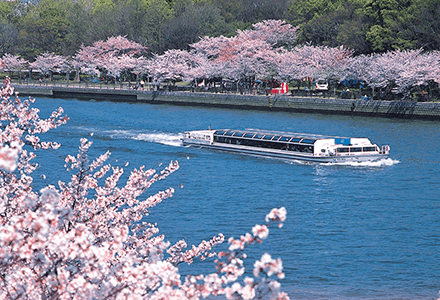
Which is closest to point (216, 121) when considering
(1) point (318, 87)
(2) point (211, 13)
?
(1) point (318, 87)

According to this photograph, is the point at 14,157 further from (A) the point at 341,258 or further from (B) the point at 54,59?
(B) the point at 54,59

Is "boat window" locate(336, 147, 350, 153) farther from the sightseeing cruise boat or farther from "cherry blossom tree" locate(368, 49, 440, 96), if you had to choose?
"cherry blossom tree" locate(368, 49, 440, 96)

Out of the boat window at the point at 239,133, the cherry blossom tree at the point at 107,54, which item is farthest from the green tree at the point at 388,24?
the cherry blossom tree at the point at 107,54

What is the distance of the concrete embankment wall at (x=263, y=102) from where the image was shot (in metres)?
70.4

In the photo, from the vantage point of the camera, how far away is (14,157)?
20.3 feet

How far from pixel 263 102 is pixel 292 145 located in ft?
122

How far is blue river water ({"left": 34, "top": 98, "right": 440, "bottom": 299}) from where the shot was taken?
24047mm

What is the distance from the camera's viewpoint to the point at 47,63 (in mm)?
135875

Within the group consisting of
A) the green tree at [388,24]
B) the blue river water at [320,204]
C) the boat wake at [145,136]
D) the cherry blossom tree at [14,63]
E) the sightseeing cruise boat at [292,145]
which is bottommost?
the blue river water at [320,204]

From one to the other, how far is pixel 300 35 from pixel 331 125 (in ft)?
161

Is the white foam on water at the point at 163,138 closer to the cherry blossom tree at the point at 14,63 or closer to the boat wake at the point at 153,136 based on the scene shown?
the boat wake at the point at 153,136

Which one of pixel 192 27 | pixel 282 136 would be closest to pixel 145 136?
pixel 282 136

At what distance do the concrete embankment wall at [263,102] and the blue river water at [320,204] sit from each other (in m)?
4.12

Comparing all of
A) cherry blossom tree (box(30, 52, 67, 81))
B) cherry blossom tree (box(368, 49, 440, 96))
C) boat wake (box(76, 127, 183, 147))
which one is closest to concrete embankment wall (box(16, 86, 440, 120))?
cherry blossom tree (box(368, 49, 440, 96))
